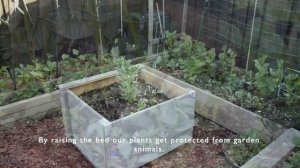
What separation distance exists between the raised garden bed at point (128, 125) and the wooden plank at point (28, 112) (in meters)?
0.52

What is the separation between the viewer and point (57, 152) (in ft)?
8.24

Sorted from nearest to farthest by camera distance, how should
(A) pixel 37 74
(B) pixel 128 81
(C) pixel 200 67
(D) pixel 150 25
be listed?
(B) pixel 128 81 < (A) pixel 37 74 < (C) pixel 200 67 < (D) pixel 150 25

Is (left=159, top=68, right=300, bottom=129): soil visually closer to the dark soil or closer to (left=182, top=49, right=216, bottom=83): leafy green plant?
(left=182, top=49, right=216, bottom=83): leafy green plant

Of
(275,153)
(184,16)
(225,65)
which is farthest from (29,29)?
(275,153)

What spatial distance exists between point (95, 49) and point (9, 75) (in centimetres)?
98

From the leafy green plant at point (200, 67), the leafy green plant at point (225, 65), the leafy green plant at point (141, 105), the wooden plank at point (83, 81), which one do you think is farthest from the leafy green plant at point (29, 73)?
the leafy green plant at point (225, 65)

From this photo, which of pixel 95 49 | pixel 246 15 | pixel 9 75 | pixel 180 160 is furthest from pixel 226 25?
pixel 9 75

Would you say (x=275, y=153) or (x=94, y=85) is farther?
(x=94, y=85)

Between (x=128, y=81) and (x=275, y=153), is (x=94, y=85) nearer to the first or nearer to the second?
(x=128, y=81)

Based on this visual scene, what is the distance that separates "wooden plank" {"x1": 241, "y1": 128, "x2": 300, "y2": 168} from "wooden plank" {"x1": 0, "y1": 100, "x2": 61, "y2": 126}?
1.85m

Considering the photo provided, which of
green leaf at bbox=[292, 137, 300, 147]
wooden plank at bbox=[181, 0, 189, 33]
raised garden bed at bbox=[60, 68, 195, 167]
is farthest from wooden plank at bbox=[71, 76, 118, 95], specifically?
wooden plank at bbox=[181, 0, 189, 33]

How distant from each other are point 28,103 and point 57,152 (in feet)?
1.89

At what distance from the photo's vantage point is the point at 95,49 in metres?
3.58

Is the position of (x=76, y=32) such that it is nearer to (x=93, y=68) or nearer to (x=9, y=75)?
(x=93, y=68)
